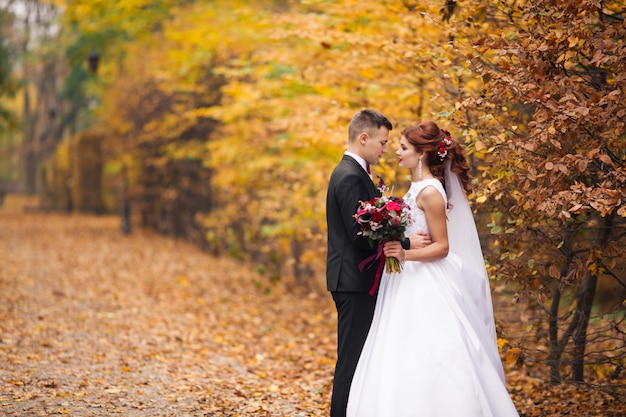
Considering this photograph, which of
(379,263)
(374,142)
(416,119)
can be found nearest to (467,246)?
(379,263)

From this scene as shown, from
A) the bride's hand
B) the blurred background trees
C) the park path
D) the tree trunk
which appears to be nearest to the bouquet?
the bride's hand

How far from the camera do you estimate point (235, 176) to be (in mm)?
14898

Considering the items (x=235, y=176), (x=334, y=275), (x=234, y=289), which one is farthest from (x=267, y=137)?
(x=334, y=275)

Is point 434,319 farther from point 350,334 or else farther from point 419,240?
point 350,334

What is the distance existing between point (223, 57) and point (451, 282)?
12726 mm

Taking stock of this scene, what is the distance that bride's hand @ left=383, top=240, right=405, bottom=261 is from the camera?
4.73 meters

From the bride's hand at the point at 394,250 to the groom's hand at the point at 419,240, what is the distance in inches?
6.1

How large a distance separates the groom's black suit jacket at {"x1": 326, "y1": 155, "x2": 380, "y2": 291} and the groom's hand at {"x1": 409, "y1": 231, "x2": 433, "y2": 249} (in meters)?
0.29

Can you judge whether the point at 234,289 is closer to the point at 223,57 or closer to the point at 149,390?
the point at 223,57

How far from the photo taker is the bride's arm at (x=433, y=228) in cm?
482

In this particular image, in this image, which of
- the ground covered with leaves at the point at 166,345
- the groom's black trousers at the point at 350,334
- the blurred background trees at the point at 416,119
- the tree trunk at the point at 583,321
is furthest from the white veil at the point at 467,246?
the ground covered with leaves at the point at 166,345

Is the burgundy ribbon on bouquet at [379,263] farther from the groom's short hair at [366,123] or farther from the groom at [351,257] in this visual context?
the groom's short hair at [366,123]

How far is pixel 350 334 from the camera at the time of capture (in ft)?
16.6

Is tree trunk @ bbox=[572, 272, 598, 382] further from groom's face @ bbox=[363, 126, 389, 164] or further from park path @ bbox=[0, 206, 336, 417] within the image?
groom's face @ bbox=[363, 126, 389, 164]
